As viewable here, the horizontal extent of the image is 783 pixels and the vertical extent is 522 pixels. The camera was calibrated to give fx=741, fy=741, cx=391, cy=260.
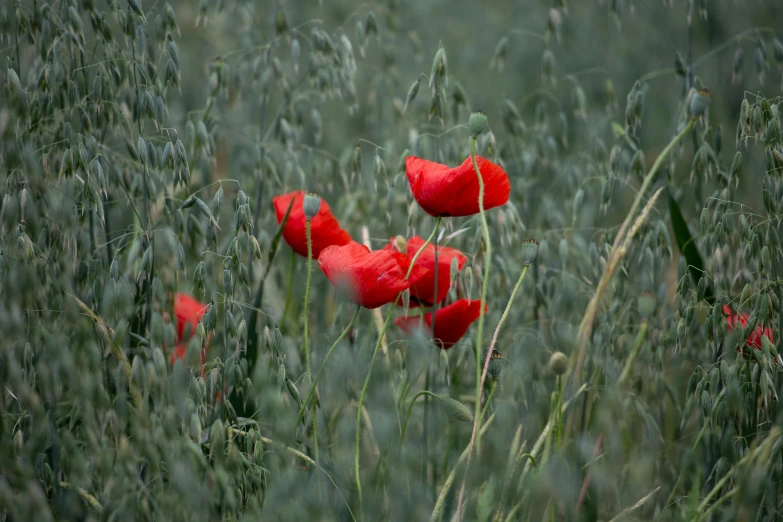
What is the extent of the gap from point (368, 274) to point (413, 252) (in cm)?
27

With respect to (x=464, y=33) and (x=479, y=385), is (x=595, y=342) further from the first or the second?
(x=464, y=33)

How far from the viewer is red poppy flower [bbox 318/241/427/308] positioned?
1105 mm

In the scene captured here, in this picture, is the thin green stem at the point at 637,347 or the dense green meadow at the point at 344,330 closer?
the dense green meadow at the point at 344,330

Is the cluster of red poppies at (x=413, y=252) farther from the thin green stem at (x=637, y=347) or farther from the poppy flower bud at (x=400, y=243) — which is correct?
the thin green stem at (x=637, y=347)

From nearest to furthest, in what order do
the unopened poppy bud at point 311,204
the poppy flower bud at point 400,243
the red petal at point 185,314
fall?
the unopened poppy bud at point 311,204 < the poppy flower bud at point 400,243 < the red petal at point 185,314

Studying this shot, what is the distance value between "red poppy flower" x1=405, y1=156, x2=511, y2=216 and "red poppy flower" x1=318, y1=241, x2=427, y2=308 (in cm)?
11

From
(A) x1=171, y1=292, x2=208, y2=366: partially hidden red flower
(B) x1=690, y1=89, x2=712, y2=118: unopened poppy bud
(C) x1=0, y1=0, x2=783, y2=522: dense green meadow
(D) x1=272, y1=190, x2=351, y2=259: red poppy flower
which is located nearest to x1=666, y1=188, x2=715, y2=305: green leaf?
(C) x1=0, y1=0, x2=783, y2=522: dense green meadow

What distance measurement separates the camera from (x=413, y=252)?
1.36m

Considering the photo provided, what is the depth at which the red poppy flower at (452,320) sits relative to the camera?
1292mm

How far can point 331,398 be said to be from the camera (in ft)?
4.70

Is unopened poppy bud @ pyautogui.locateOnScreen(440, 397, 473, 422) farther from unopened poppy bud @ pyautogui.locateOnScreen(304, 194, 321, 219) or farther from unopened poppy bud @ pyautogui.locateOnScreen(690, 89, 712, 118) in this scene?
unopened poppy bud @ pyautogui.locateOnScreen(690, 89, 712, 118)

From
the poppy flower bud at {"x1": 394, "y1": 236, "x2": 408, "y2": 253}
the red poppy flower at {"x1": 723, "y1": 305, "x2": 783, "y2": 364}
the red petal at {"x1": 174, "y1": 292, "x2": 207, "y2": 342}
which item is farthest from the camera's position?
the red petal at {"x1": 174, "y1": 292, "x2": 207, "y2": 342}

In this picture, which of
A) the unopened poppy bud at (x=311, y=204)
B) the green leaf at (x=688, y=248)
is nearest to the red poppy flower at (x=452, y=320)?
the unopened poppy bud at (x=311, y=204)

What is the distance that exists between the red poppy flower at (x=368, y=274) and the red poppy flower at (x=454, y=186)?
0.11m
